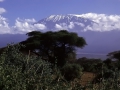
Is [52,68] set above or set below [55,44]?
below

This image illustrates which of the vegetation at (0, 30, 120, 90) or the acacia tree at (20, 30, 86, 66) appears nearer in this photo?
the vegetation at (0, 30, 120, 90)

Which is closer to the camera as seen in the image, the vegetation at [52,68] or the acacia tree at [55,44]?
the vegetation at [52,68]

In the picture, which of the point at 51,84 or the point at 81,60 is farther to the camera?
the point at 81,60

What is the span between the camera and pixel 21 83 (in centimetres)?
589

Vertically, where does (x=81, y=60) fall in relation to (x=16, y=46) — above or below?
below

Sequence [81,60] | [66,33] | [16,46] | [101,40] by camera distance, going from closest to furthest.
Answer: [16,46], [66,33], [81,60], [101,40]

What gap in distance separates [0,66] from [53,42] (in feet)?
85.4

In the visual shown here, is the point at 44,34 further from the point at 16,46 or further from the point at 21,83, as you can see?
the point at 21,83

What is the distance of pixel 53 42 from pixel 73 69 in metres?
12.2

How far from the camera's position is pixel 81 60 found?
37344mm

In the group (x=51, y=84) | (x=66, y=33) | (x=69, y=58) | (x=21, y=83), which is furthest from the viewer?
(x=66, y=33)

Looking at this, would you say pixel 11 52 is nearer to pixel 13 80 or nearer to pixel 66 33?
pixel 13 80

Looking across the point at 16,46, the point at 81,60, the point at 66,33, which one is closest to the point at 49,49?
the point at 66,33

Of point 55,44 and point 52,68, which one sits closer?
point 52,68
